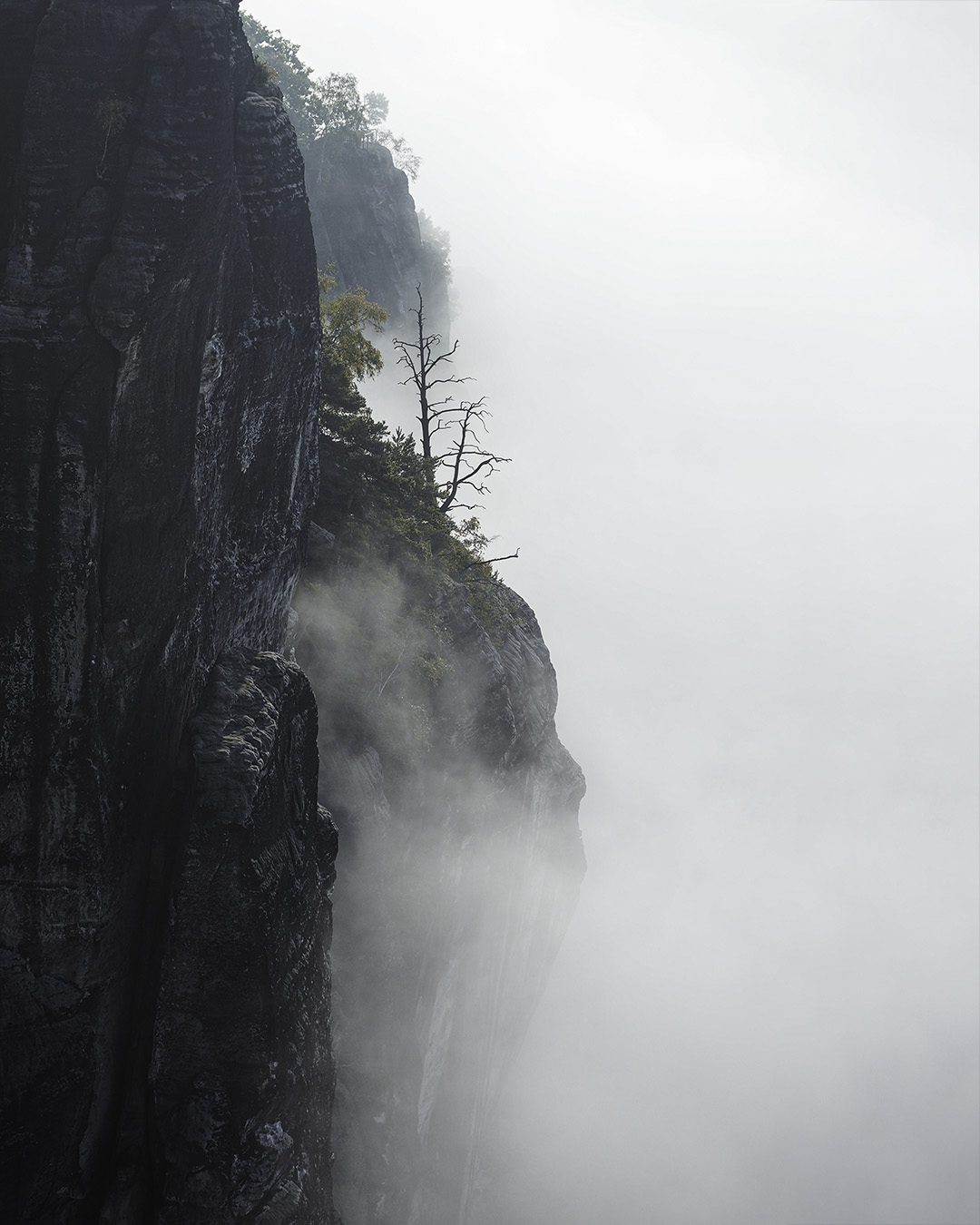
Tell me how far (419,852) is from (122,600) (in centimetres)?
1396

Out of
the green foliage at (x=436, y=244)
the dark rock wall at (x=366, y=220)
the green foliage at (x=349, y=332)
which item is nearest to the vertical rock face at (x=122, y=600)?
the green foliage at (x=349, y=332)

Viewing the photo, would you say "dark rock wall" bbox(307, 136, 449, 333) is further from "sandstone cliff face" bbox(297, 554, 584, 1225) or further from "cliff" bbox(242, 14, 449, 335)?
"sandstone cliff face" bbox(297, 554, 584, 1225)

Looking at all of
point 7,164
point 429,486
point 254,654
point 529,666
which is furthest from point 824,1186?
point 7,164

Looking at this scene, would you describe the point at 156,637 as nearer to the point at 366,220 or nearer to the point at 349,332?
the point at 349,332

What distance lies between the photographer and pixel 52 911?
11.7m

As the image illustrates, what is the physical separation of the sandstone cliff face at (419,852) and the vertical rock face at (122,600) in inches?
287

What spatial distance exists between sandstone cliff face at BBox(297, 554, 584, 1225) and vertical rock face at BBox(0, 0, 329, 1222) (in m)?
7.29

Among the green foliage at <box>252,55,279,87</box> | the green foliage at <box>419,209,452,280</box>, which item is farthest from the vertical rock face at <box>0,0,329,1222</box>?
the green foliage at <box>419,209,452,280</box>

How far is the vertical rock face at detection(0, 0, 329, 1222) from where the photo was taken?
1148cm

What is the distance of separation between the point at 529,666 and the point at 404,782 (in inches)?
375

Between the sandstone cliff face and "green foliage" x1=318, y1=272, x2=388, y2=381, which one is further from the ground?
"green foliage" x1=318, y1=272, x2=388, y2=381

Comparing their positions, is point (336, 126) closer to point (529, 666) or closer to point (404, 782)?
point (529, 666)

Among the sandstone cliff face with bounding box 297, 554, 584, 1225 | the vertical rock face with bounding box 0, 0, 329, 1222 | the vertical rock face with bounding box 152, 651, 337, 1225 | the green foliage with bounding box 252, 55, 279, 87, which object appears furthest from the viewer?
the sandstone cliff face with bounding box 297, 554, 584, 1225

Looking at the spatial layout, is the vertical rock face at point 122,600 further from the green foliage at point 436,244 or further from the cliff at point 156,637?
the green foliage at point 436,244
